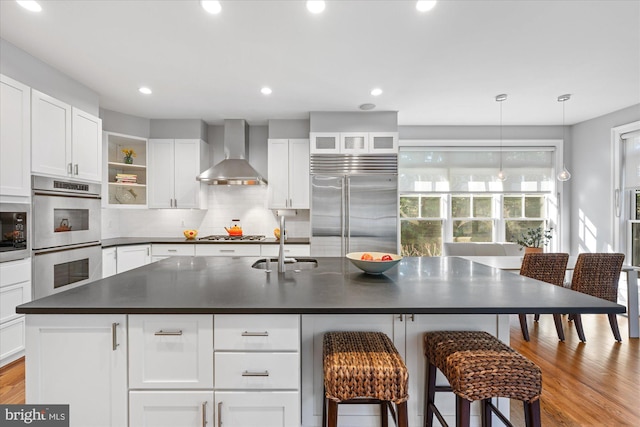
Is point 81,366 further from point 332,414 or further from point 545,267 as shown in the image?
point 545,267

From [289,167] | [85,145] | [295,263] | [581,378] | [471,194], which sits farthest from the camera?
[471,194]

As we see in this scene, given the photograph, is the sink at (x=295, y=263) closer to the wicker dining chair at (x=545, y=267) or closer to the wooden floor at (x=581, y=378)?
the wooden floor at (x=581, y=378)

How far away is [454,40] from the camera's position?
2400 millimetres

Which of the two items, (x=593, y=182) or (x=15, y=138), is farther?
(x=593, y=182)

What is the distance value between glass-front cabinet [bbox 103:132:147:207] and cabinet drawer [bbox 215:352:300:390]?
375cm

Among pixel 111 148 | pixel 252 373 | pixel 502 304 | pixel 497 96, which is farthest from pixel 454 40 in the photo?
pixel 111 148

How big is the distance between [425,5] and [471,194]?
139 inches

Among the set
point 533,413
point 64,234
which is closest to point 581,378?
point 533,413

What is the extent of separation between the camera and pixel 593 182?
4.38 metres

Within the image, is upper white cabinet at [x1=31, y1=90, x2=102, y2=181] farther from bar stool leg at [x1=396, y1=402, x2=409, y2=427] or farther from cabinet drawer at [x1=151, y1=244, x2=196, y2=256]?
bar stool leg at [x1=396, y1=402, x2=409, y2=427]

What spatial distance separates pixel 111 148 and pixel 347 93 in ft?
11.0

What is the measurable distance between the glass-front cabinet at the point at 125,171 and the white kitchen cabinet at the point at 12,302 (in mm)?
1696

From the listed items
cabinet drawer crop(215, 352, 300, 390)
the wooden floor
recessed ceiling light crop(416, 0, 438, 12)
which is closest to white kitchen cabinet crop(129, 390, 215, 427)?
cabinet drawer crop(215, 352, 300, 390)

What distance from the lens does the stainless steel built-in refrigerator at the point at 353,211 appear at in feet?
13.1
